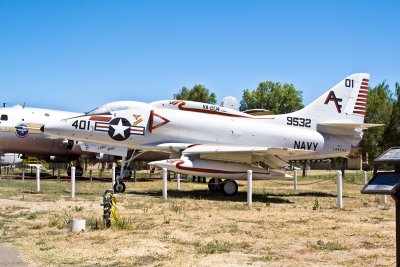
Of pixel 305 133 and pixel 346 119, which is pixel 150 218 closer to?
pixel 305 133

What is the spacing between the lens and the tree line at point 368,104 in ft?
153

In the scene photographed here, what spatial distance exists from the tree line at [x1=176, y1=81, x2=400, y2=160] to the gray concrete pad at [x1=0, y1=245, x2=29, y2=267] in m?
36.5

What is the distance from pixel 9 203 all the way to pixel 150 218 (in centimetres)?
519

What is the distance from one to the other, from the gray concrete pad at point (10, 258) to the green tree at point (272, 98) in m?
65.3

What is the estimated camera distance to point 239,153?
57.5 feet

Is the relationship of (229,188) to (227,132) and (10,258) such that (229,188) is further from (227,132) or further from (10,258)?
(10,258)

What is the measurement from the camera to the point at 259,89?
73688 millimetres

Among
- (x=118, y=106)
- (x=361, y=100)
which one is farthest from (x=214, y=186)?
Result: (x=361, y=100)

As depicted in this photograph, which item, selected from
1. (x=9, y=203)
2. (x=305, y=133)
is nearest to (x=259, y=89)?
(x=305, y=133)

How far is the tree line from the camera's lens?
46750 millimetres

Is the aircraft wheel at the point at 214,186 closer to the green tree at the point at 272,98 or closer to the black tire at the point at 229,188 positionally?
the black tire at the point at 229,188

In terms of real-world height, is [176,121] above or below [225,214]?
above

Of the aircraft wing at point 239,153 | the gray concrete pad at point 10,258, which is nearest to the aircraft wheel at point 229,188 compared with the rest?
the aircraft wing at point 239,153

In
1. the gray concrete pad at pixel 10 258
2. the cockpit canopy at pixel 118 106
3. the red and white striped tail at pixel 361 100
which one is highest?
the red and white striped tail at pixel 361 100
